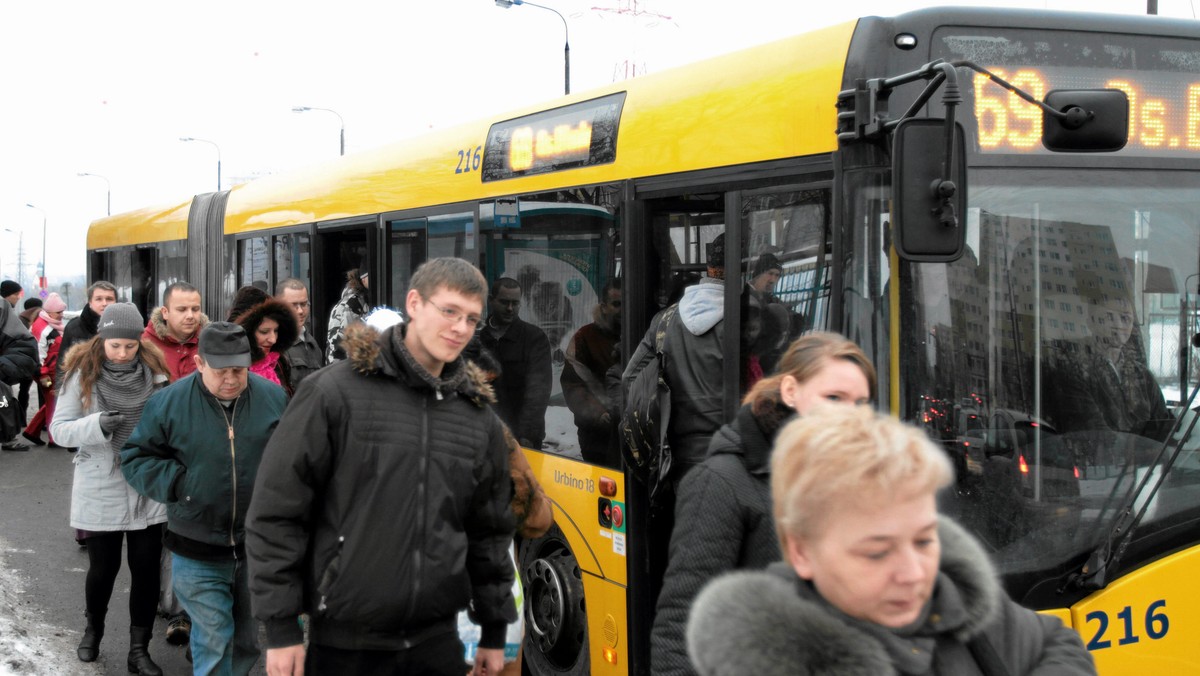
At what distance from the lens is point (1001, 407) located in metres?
3.51

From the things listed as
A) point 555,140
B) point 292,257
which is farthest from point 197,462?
point 292,257

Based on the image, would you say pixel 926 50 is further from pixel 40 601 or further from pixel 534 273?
pixel 40 601

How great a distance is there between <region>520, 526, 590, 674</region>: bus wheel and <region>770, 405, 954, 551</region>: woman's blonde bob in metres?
3.54

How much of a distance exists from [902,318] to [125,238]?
48.1 ft

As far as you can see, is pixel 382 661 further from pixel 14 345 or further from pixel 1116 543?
pixel 14 345

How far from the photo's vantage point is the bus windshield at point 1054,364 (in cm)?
351

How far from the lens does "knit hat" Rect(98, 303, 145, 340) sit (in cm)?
577

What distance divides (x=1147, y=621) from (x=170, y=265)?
12.5m

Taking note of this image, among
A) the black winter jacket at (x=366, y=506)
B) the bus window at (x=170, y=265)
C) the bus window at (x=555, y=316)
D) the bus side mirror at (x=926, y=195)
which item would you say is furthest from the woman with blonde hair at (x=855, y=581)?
the bus window at (x=170, y=265)

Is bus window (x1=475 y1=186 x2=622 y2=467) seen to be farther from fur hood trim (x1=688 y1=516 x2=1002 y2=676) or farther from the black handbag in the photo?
the black handbag

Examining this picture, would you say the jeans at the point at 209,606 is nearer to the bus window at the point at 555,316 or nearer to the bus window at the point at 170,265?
the bus window at the point at 555,316

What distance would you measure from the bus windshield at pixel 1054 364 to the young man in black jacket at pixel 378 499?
56.6 inches

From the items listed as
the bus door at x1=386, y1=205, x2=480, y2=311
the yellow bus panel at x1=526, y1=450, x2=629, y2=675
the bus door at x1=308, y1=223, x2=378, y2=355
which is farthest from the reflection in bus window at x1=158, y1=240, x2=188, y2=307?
the yellow bus panel at x1=526, y1=450, x2=629, y2=675

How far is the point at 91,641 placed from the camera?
19.6ft
